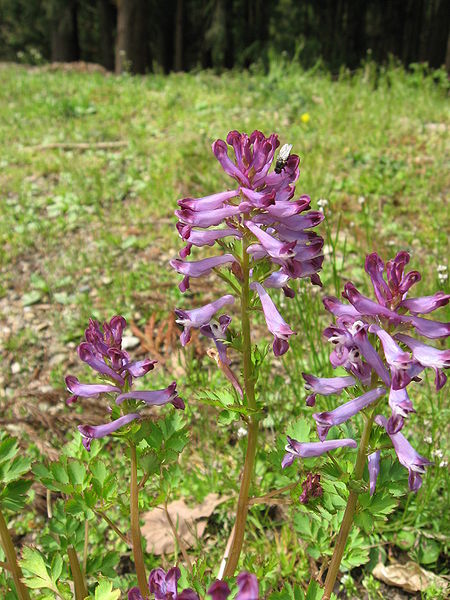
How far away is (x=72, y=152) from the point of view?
7.36m

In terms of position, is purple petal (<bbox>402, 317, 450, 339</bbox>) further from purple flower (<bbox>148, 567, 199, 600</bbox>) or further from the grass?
purple flower (<bbox>148, 567, 199, 600</bbox>)

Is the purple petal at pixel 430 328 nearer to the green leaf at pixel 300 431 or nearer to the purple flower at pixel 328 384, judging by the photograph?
the purple flower at pixel 328 384

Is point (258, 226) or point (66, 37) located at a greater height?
point (66, 37)

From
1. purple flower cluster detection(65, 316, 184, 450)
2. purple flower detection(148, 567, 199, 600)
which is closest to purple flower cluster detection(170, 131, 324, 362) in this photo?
purple flower cluster detection(65, 316, 184, 450)

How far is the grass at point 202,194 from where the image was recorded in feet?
9.74

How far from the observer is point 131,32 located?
1530 centimetres

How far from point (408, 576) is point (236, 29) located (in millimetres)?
22970

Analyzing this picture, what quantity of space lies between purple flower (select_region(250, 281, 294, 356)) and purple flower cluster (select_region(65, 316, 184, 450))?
37 cm

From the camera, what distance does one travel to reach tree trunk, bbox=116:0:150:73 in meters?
15.1

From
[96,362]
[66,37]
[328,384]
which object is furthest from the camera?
[66,37]

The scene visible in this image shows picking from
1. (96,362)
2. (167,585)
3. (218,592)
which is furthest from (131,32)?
(218,592)

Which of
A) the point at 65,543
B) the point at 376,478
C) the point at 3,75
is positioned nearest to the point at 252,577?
the point at 376,478

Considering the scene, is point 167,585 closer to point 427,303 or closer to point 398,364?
point 398,364

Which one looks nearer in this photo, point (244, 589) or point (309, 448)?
point (244, 589)
